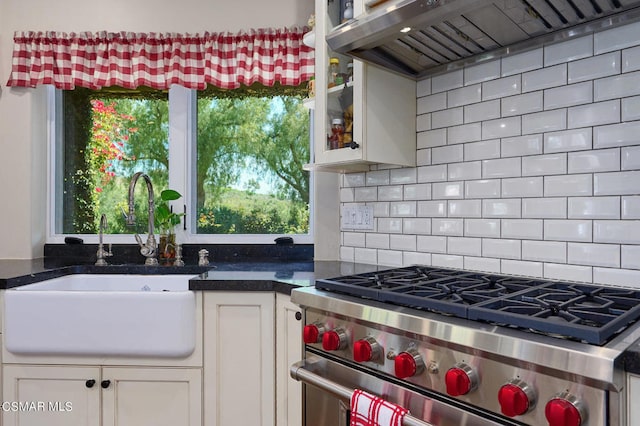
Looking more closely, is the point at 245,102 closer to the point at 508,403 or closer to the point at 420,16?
the point at 420,16

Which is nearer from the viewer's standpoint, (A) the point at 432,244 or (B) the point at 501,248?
(B) the point at 501,248

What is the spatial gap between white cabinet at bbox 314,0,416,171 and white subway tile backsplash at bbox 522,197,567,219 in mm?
516

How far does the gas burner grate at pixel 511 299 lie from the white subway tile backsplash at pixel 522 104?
1.94 ft

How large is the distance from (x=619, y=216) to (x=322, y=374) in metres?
1.03

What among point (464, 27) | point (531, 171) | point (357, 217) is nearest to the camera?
point (464, 27)

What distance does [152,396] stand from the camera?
5.69 ft

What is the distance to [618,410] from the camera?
0.79m

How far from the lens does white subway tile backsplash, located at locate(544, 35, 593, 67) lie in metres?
1.42

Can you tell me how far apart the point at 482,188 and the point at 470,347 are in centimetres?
88

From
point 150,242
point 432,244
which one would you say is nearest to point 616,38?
point 432,244

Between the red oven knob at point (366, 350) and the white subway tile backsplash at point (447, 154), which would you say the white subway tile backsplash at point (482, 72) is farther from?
the red oven knob at point (366, 350)

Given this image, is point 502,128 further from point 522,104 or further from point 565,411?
point 565,411

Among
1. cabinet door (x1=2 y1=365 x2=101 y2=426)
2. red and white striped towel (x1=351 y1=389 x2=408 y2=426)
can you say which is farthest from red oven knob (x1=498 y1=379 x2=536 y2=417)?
cabinet door (x1=2 y1=365 x2=101 y2=426)

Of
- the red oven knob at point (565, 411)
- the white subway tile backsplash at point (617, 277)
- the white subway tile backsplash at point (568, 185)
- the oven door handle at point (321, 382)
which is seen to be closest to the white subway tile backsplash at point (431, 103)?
the white subway tile backsplash at point (568, 185)
